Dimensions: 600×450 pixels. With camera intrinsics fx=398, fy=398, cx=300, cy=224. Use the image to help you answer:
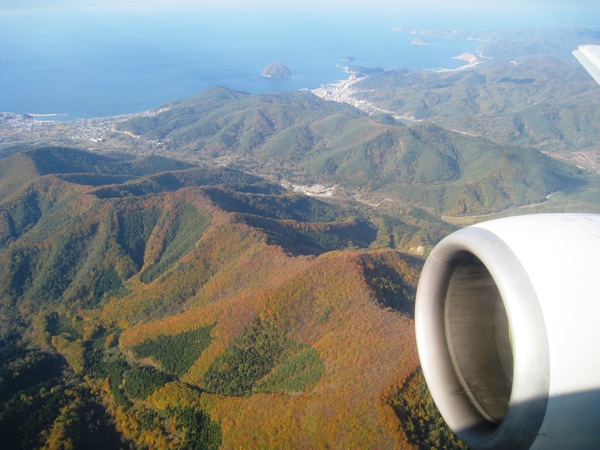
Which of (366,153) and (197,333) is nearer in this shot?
(197,333)

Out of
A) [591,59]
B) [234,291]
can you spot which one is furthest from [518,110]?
[234,291]

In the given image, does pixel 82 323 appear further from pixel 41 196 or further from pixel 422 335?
pixel 422 335

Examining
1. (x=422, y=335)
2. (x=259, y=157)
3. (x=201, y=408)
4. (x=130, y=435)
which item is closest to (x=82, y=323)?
(x=130, y=435)

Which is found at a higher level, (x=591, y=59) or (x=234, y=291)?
(x=591, y=59)

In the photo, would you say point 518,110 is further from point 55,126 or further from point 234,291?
point 55,126

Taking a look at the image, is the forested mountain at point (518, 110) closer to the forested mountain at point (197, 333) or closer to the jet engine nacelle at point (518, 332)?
the forested mountain at point (197, 333)

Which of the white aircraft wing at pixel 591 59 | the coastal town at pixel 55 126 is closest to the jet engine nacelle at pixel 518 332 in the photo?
the white aircraft wing at pixel 591 59

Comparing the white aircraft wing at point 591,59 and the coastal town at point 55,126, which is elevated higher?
the white aircraft wing at point 591,59
